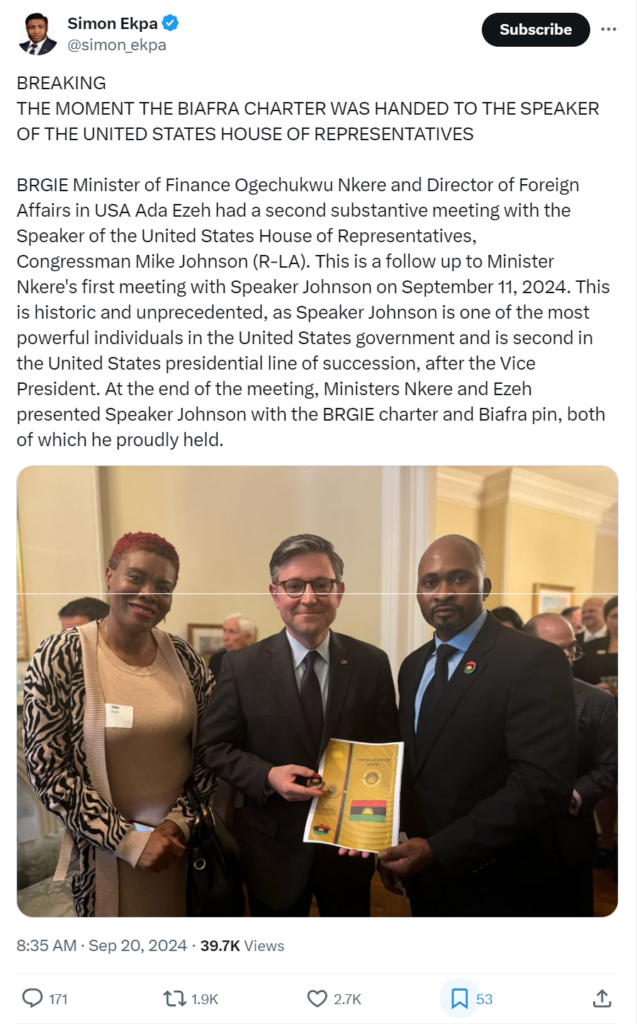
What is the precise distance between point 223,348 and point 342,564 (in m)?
0.43

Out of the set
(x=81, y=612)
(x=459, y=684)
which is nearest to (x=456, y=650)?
(x=459, y=684)

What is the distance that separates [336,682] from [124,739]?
37cm

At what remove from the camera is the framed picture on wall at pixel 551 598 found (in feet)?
4.44

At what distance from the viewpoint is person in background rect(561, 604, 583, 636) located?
134 centimetres

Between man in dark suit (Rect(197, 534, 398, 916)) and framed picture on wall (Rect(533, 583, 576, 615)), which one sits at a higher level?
framed picture on wall (Rect(533, 583, 576, 615))

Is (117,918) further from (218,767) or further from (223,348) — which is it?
(223,348)

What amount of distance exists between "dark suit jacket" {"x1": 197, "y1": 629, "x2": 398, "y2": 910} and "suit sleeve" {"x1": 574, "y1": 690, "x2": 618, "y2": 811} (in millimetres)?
340

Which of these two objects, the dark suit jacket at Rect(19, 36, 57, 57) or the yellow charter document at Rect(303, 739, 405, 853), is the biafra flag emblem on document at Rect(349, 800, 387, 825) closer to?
the yellow charter document at Rect(303, 739, 405, 853)

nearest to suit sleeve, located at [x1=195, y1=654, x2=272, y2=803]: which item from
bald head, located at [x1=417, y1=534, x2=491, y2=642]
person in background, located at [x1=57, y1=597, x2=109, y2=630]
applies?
person in background, located at [x1=57, y1=597, x2=109, y2=630]

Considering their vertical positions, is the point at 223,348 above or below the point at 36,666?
above

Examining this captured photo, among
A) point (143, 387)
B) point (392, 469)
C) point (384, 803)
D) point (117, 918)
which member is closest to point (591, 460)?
point (392, 469)

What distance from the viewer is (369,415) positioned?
139 cm

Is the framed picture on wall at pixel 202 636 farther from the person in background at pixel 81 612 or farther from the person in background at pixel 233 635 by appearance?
the person in background at pixel 81 612

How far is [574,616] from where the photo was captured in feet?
4.43
